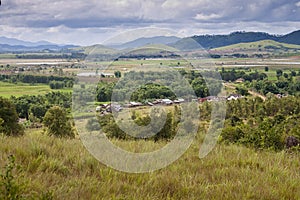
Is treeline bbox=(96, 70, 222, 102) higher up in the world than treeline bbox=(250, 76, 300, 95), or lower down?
higher up

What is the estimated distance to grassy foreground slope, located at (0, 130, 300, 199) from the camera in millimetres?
3549

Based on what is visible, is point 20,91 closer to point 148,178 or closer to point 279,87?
point 279,87

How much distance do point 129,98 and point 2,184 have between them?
3.81 meters

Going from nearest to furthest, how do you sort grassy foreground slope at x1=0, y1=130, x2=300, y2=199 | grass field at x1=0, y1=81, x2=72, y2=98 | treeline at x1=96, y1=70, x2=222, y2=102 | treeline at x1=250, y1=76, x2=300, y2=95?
grassy foreground slope at x1=0, y1=130, x2=300, y2=199, treeline at x1=96, y1=70, x2=222, y2=102, grass field at x1=0, y1=81, x2=72, y2=98, treeline at x1=250, y1=76, x2=300, y2=95

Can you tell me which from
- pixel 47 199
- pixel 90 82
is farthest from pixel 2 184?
pixel 90 82

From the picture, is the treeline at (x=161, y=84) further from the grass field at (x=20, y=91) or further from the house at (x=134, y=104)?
the grass field at (x=20, y=91)

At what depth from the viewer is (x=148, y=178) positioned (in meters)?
4.16

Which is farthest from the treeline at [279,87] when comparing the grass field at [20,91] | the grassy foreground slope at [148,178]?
the grassy foreground slope at [148,178]

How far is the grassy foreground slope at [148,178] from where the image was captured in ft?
11.6

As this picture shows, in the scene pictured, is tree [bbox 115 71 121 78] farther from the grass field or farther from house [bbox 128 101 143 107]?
the grass field

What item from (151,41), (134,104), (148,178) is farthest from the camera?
(134,104)

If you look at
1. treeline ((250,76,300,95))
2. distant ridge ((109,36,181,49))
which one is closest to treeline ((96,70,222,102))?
distant ridge ((109,36,181,49))

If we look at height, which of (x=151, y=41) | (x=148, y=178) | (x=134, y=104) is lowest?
(x=148, y=178)

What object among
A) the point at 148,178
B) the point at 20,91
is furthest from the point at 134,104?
the point at 20,91
